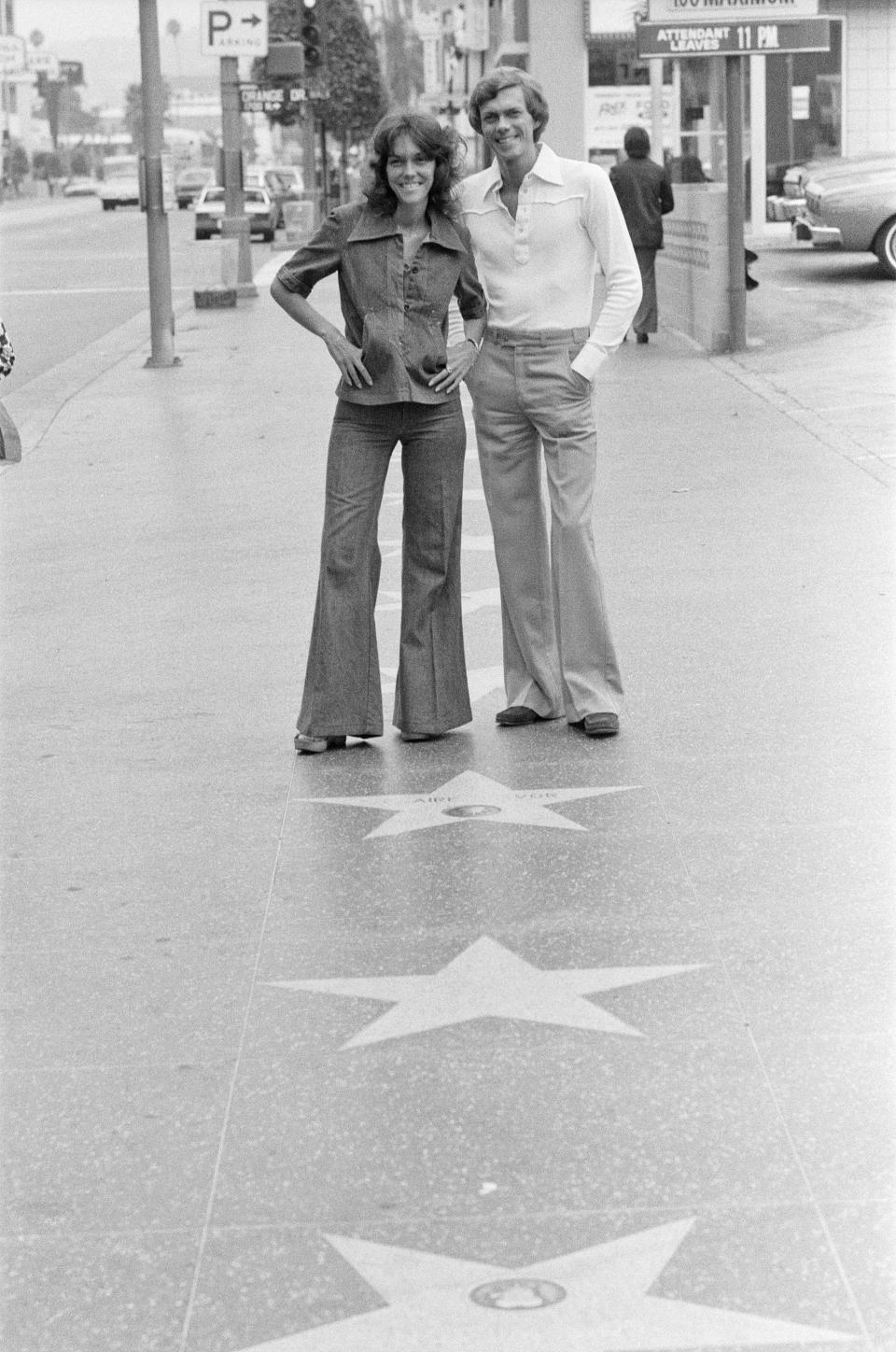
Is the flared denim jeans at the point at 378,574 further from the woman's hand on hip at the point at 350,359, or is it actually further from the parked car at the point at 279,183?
the parked car at the point at 279,183

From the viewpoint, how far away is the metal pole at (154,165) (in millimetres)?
18081

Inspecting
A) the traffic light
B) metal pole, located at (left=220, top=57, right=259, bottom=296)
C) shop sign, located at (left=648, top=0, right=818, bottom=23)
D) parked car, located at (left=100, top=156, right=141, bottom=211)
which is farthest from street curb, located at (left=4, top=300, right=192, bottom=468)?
parked car, located at (left=100, top=156, right=141, bottom=211)

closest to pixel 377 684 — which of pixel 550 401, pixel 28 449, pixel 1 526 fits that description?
pixel 550 401

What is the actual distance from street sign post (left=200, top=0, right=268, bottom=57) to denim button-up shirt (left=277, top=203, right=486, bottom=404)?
21400mm

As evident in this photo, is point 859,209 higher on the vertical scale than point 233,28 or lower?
lower

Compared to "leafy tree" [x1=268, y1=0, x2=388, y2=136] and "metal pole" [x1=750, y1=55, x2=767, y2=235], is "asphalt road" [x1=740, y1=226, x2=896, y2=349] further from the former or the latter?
"leafy tree" [x1=268, y1=0, x2=388, y2=136]

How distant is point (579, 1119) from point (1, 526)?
7.67 m

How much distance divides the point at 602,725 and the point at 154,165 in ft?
41.8

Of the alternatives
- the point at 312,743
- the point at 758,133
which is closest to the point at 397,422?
the point at 312,743

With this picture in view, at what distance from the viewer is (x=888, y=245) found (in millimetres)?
23062

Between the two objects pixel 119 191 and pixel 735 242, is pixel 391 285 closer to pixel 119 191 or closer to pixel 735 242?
pixel 735 242

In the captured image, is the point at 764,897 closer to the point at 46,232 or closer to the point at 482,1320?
the point at 482,1320

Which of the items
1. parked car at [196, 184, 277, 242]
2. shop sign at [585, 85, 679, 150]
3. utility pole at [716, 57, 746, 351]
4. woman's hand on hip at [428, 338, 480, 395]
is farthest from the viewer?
parked car at [196, 184, 277, 242]

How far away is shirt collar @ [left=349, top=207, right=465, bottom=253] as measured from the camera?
621 cm
